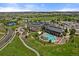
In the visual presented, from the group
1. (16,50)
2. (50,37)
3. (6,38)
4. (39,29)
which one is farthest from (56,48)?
(6,38)

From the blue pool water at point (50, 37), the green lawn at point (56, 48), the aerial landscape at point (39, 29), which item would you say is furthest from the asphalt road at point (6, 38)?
the blue pool water at point (50, 37)

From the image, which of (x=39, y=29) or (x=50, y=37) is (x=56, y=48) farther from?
(x=39, y=29)

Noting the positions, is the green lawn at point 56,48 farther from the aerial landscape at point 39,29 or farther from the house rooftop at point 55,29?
the house rooftop at point 55,29

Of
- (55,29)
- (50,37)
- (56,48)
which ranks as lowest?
(56,48)

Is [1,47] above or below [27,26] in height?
below

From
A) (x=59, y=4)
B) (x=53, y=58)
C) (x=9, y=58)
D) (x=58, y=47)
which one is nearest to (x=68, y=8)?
(x=59, y=4)

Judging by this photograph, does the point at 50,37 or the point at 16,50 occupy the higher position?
the point at 50,37

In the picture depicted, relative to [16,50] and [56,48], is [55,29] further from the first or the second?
[16,50]

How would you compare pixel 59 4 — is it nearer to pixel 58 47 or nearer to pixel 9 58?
pixel 58 47
